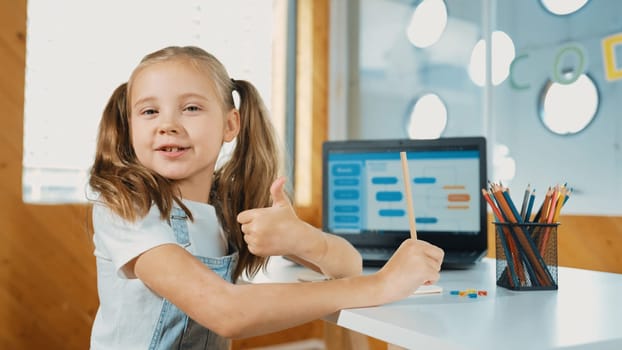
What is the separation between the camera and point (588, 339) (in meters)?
0.62

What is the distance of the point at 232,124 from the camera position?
1.07 m

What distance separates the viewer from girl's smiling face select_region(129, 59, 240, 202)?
926 millimetres

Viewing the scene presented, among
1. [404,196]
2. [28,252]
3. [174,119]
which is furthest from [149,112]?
[28,252]

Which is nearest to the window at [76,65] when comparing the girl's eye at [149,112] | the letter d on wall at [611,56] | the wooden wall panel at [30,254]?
the wooden wall panel at [30,254]

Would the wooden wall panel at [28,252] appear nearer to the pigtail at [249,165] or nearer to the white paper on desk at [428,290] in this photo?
the pigtail at [249,165]

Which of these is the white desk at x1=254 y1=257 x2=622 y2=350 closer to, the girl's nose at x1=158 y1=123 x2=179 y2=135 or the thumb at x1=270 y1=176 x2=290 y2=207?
the thumb at x1=270 y1=176 x2=290 y2=207

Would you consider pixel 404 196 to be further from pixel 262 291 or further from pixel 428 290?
pixel 262 291

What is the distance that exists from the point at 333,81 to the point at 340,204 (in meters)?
1.43

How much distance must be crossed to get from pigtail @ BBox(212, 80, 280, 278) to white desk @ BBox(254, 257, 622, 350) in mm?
378

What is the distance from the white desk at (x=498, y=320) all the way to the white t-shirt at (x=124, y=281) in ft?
0.90

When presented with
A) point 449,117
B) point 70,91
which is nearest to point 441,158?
point 449,117

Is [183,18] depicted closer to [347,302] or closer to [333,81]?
[333,81]

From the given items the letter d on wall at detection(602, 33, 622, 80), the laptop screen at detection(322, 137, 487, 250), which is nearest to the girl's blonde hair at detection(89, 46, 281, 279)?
the laptop screen at detection(322, 137, 487, 250)

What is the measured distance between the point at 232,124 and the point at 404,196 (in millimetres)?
492
